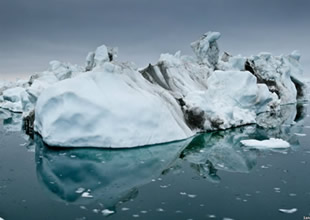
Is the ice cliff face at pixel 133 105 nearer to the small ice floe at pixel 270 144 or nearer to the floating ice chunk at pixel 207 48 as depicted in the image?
the small ice floe at pixel 270 144

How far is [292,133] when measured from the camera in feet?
45.2

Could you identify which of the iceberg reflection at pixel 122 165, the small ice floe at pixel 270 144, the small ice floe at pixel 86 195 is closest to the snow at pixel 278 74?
the iceberg reflection at pixel 122 165

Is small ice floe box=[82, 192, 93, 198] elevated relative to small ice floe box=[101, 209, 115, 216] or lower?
lower

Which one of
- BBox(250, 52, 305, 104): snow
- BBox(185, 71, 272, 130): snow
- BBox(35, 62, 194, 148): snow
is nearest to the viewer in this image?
BBox(35, 62, 194, 148): snow

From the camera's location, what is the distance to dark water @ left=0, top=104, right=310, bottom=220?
545 centimetres

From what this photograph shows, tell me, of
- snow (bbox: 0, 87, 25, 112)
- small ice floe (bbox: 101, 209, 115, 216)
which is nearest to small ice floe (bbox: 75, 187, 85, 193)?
small ice floe (bbox: 101, 209, 115, 216)

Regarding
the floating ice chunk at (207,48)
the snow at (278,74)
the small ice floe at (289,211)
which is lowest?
the small ice floe at (289,211)

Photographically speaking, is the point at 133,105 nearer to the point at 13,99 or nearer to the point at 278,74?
the point at 278,74

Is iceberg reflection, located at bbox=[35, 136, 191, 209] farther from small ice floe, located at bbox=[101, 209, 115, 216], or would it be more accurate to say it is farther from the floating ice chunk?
the floating ice chunk

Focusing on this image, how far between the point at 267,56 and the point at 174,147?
85.7 ft

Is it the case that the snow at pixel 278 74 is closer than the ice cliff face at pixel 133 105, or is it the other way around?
the ice cliff face at pixel 133 105

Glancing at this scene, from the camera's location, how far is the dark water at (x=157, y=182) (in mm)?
5445

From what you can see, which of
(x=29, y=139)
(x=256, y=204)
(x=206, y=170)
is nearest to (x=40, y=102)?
(x=29, y=139)

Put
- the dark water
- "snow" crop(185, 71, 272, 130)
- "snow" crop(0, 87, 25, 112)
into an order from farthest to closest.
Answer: "snow" crop(0, 87, 25, 112)
"snow" crop(185, 71, 272, 130)
the dark water
